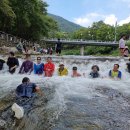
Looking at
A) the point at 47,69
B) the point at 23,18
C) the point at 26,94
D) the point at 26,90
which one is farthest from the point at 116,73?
the point at 23,18

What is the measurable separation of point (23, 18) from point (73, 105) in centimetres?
4009

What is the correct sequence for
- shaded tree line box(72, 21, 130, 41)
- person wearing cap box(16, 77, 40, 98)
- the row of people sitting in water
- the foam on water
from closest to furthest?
the foam on water
person wearing cap box(16, 77, 40, 98)
the row of people sitting in water
shaded tree line box(72, 21, 130, 41)

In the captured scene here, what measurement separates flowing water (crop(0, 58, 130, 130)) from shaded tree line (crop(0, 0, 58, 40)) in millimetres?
23065

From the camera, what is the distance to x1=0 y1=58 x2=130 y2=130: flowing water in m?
9.09

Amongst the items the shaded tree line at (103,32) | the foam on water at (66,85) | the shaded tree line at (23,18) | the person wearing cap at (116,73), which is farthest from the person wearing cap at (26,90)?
the shaded tree line at (103,32)

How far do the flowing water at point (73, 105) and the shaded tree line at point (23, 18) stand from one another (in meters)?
23.1

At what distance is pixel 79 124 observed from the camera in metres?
9.14

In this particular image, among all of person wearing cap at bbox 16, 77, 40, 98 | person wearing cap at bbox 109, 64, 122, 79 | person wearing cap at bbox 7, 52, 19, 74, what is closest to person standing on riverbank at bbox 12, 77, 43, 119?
person wearing cap at bbox 16, 77, 40, 98

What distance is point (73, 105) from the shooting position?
432 inches

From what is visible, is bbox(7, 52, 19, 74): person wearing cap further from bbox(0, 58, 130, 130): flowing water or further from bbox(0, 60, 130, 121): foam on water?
bbox(0, 58, 130, 130): flowing water

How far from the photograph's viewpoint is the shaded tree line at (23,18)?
38.5 m

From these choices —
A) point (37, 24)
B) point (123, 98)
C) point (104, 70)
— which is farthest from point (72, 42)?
point (123, 98)

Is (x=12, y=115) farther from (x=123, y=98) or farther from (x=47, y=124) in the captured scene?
(x=123, y=98)

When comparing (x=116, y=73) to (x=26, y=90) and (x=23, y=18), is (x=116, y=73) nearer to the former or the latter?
(x=26, y=90)
